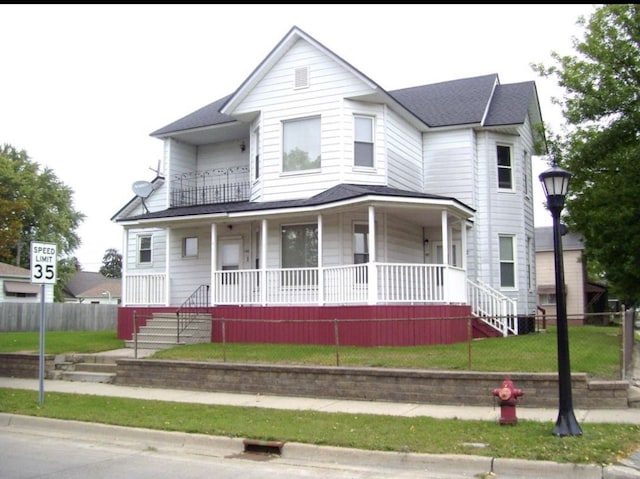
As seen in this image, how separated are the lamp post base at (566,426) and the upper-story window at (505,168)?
46.8 ft

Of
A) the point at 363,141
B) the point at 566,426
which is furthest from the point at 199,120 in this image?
the point at 566,426

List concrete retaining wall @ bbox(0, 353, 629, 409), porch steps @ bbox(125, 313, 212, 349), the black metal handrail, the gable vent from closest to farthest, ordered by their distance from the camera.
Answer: concrete retaining wall @ bbox(0, 353, 629, 409), porch steps @ bbox(125, 313, 212, 349), the black metal handrail, the gable vent

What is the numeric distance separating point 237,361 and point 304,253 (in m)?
5.78

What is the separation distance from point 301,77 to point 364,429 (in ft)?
41.6

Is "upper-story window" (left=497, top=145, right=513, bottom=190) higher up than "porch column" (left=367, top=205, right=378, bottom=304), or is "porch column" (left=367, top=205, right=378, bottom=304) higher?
"upper-story window" (left=497, top=145, right=513, bottom=190)

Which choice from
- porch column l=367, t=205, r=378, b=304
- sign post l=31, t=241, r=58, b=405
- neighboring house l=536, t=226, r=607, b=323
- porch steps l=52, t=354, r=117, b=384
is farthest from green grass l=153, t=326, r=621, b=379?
neighboring house l=536, t=226, r=607, b=323

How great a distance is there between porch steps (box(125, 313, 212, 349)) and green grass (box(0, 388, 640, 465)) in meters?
5.10

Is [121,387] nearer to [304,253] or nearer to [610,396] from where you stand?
[304,253]

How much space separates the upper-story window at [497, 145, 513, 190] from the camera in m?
21.6

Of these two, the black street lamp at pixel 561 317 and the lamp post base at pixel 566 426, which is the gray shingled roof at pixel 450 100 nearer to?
the black street lamp at pixel 561 317

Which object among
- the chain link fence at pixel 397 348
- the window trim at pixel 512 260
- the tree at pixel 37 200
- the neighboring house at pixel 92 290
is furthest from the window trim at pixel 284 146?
the neighboring house at pixel 92 290

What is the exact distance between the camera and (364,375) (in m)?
11.4

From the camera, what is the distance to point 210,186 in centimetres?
2241

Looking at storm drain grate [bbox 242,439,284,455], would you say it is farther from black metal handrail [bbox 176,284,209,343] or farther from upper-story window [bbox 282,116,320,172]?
upper-story window [bbox 282,116,320,172]
